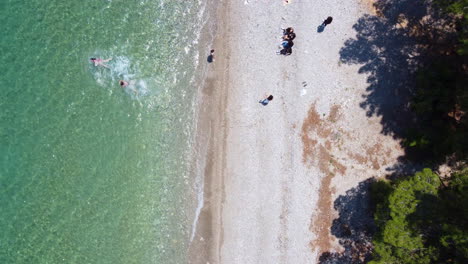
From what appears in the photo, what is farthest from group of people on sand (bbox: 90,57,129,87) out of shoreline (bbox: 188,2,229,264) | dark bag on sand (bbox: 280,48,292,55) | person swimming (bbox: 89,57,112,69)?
dark bag on sand (bbox: 280,48,292,55)

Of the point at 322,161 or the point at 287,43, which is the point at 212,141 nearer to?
the point at 322,161

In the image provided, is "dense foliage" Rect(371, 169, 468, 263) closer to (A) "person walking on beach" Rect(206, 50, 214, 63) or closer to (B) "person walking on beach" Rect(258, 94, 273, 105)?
(B) "person walking on beach" Rect(258, 94, 273, 105)

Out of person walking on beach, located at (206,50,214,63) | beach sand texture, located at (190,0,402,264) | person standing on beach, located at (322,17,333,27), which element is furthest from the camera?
person walking on beach, located at (206,50,214,63)

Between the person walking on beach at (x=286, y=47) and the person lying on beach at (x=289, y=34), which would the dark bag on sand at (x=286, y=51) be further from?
the person lying on beach at (x=289, y=34)

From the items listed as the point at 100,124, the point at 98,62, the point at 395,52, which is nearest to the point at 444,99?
the point at 395,52

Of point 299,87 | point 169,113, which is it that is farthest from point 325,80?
point 169,113

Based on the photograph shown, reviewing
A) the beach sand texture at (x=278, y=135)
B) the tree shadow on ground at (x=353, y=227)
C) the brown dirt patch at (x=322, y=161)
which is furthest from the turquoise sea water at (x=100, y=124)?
the tree shadow on ground at (x=353, y=227)
